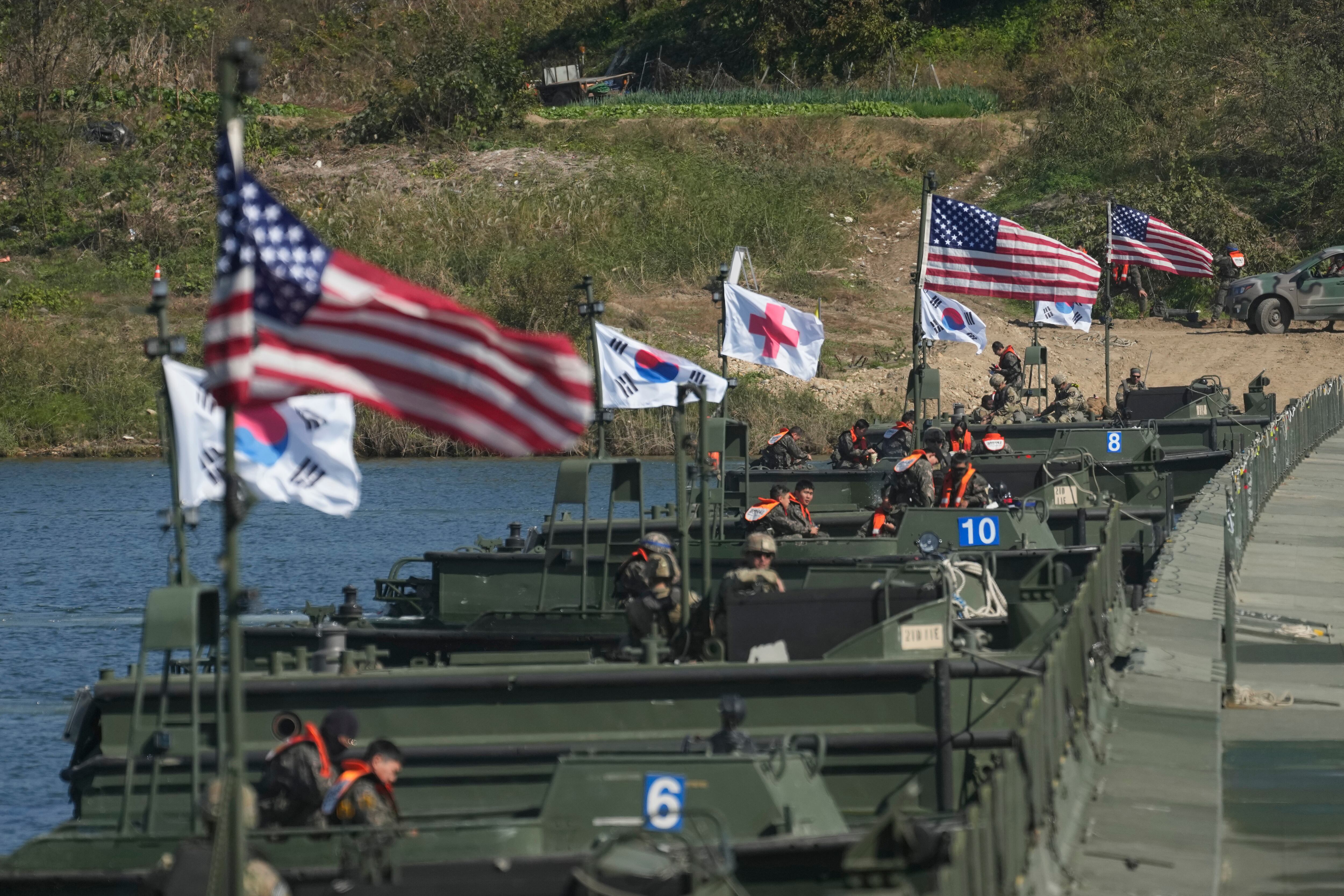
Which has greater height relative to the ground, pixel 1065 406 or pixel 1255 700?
pixel 1065 406

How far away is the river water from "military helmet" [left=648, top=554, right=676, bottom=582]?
3.65 meters

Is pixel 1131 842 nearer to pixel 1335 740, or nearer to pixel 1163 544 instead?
pixel 1335 740

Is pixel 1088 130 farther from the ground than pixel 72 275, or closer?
farther from the ground

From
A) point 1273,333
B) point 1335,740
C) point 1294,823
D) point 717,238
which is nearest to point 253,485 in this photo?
point 1294,823

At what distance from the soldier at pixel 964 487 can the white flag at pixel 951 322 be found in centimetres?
670

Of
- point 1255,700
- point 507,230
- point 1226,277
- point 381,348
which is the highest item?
point 507,230

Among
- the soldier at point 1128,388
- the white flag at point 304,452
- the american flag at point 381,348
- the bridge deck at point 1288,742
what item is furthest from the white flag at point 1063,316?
the american flag at point 381,348

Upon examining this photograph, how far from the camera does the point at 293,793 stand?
11.0 m

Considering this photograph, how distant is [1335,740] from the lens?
1481 cm

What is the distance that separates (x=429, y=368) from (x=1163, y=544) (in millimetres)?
15825

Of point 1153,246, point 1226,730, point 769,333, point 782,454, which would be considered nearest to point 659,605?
point 1226,730

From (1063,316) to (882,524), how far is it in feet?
63.6

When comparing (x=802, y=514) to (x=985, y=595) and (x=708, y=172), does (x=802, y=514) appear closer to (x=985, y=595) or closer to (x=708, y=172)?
(x=985, y=595)

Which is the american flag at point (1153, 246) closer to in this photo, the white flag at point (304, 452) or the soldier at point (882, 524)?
the soldier at point (882, 524)
